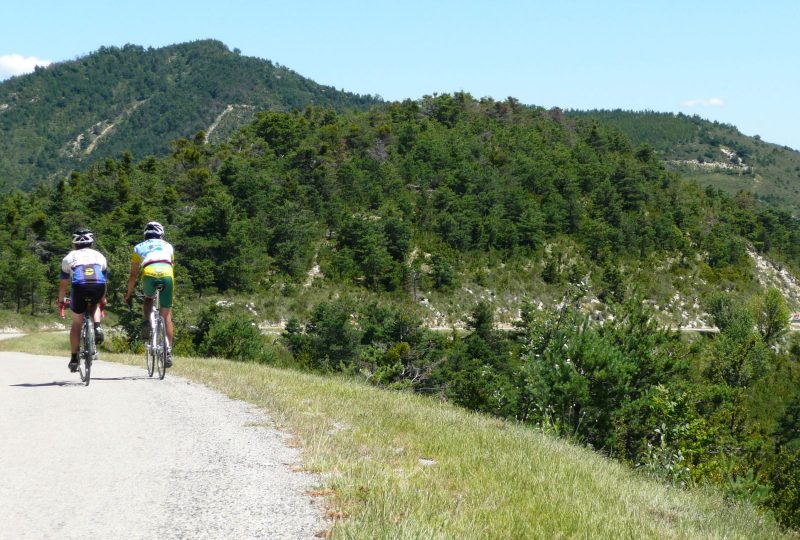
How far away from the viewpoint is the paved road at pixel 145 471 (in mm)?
4500

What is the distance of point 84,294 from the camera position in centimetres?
1059

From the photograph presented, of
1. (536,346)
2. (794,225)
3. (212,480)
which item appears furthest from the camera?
(794,225)

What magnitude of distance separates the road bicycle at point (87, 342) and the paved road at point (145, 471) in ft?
3.60

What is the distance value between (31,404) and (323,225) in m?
75.2

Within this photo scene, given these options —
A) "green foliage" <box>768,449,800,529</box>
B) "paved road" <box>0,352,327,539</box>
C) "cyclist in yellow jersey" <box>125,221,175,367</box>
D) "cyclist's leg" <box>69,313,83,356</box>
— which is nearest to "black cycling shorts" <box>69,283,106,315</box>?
"cyclist's leg" <box>69,313,83,356</box>

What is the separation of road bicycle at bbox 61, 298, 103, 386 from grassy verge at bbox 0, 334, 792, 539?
248 cm

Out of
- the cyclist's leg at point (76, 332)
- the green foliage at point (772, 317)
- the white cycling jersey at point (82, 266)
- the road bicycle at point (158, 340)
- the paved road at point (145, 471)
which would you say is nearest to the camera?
the paved road at point (145, 471)

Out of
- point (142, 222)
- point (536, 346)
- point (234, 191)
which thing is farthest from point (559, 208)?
point (536, 346)

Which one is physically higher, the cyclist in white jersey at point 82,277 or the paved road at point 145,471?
the cyclist in white jersey at point 82,277

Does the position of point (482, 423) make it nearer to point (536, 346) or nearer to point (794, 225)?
point (536, 346)

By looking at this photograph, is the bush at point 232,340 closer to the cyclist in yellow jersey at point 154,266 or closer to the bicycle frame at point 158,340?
the bicycle frame at point 158,340

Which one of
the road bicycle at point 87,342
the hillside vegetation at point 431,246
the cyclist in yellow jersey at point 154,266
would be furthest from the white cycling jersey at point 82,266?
the hillside vegetation at point 431,246

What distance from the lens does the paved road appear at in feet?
14.8

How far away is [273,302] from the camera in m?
71.2
